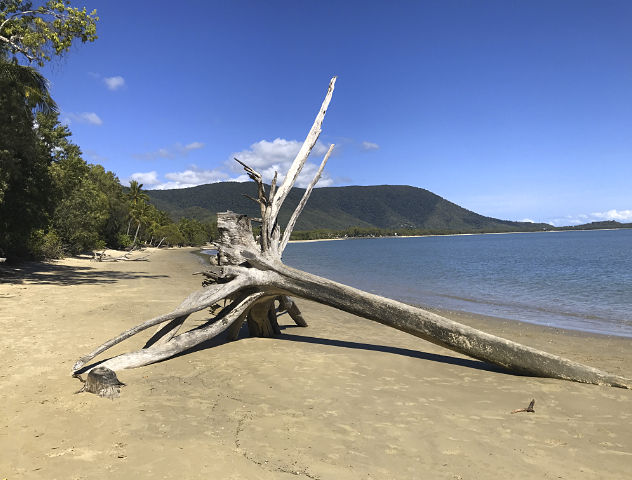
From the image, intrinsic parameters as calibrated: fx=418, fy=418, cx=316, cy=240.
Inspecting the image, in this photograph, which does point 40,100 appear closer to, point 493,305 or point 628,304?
point 493,305

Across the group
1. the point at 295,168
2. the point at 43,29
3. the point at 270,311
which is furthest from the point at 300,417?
the point at 43,29

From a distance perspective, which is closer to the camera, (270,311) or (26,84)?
(270,311)

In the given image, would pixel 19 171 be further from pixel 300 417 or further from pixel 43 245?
pixel 300 417

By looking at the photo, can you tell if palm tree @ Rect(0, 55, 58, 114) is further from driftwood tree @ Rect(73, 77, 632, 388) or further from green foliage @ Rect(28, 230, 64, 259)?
driftwood tree @ Rect(73, 77, 632, 388)

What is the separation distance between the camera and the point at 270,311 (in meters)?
7.69

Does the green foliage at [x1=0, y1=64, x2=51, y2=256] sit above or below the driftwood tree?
above

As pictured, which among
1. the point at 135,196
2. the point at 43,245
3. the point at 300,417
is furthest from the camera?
the point at 135,196

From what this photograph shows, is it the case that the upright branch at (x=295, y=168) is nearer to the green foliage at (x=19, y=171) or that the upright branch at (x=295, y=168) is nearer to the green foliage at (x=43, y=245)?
the green foliage at (x=19, y=171)

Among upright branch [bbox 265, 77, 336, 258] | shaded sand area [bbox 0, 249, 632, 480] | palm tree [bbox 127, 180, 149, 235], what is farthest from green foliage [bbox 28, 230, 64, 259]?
palm tree [bbox 127, 180, 149, 235]

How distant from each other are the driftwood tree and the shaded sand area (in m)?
0.25

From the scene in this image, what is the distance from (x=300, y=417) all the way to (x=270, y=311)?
146 inches

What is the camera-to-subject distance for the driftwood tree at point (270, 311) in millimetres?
5492

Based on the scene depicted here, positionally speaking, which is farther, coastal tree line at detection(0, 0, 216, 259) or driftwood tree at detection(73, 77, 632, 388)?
coastal tree line at detection(0, 0, 216, 259)

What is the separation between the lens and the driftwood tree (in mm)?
5492
